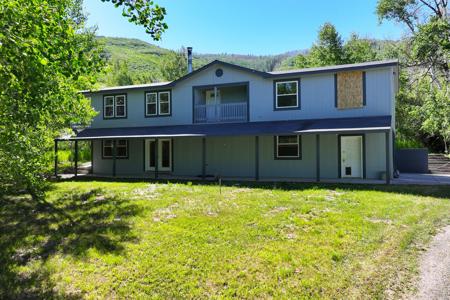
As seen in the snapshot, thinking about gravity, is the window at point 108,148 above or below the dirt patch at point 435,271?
above

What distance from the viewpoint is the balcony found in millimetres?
17000

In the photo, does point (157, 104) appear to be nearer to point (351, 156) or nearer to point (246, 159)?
point (246, 159)

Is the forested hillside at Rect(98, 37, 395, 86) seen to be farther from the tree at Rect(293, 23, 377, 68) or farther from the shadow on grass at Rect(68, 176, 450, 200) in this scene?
the shadow on grass at Rect(68, 176, 450, 200)

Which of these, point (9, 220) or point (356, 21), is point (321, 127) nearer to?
point (9, 220)

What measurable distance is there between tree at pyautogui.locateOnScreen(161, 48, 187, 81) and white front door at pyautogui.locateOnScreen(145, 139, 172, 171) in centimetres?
2565

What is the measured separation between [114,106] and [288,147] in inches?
419

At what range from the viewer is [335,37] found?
3131cm

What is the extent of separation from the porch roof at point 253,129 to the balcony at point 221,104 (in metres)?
0.52

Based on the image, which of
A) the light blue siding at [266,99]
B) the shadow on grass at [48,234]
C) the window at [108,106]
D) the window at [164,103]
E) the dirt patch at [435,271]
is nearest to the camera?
the dirt patch at [435,271]

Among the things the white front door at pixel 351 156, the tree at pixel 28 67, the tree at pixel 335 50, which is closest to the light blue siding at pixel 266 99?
the white front door at pixel 351 156

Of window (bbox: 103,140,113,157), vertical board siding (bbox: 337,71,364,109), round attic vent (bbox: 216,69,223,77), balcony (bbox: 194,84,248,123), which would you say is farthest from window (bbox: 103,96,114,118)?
vertical board siding (bbox: 337,71,364,109)

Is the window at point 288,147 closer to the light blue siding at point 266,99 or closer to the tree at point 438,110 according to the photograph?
the light blue siding at point 266,99

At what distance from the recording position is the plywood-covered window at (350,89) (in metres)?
14.5

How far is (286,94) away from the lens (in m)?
16.0
